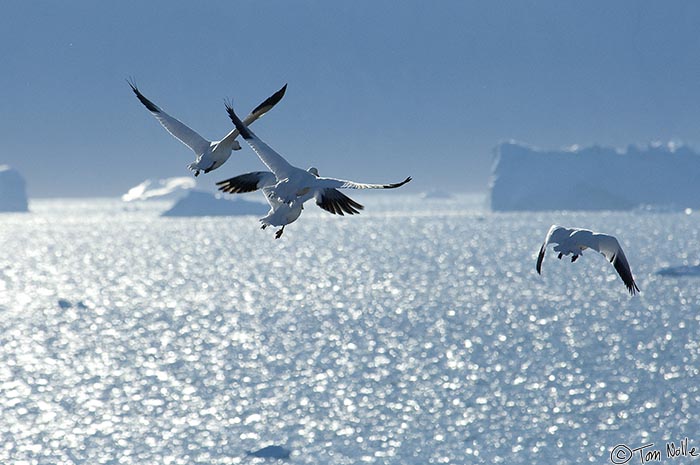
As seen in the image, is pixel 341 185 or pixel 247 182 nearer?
pixel 341 185

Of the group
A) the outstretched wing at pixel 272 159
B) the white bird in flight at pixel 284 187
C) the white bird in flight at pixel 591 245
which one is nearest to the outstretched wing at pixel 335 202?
the white bird in flight at pixel 284 187

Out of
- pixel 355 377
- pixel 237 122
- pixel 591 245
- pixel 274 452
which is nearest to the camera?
pixel 237 122

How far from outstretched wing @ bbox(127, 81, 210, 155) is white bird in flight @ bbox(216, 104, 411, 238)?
134cm

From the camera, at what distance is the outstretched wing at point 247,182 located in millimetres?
14438

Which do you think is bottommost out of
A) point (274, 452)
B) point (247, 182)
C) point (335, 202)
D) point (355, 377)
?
point (274, 452)

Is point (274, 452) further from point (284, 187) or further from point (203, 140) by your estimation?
point (284, 187)

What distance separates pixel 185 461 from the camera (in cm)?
6456

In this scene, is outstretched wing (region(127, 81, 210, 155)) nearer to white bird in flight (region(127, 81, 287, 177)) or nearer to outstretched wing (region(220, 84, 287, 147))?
white bird in flight (region(127, 81, 287, 177))

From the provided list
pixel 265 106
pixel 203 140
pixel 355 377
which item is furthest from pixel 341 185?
pixel 355 377

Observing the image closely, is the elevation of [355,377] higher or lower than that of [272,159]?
lower

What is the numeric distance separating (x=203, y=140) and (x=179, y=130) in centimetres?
55

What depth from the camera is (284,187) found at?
14281 millimetres

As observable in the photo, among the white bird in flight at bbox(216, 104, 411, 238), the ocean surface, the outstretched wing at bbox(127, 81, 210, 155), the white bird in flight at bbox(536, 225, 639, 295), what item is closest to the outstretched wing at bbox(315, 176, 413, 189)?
the white bird in flight at bbox(216, 104, 411, 238)

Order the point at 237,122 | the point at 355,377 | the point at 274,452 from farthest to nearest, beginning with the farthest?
the point at 355,377 → the point at 274,452 → the point at 237,122
